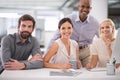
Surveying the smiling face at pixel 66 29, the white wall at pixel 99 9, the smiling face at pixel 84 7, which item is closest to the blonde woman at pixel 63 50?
the smiling face at pixel 66 29

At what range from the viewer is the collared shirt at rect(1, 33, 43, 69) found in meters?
2.79

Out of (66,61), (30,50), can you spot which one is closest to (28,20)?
(30,50)

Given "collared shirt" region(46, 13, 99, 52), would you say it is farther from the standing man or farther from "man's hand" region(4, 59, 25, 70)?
"man's hand" region(4, 59, 25, 70)

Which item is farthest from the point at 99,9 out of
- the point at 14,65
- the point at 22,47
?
the point at 14,65

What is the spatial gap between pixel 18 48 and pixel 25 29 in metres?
0.26

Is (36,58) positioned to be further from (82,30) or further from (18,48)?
(82,30)

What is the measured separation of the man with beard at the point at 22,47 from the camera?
9.12ft

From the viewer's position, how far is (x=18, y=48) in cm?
293

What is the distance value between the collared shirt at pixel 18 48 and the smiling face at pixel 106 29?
81 centimetres

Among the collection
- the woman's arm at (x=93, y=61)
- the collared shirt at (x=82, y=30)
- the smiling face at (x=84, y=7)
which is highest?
the smiling face at (x=84, y=7)

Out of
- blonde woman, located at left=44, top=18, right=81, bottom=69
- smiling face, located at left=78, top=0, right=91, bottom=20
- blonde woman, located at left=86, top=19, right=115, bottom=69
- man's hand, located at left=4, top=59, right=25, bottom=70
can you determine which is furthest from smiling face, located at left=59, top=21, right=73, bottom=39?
man's hand, located at left=4, top=59, right=25, bottom=70

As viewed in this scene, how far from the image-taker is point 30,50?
3.02 m

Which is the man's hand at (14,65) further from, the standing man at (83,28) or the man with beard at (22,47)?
the standing man at (83,28)

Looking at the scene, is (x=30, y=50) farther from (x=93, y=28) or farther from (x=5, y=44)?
(x=93, y=28)
